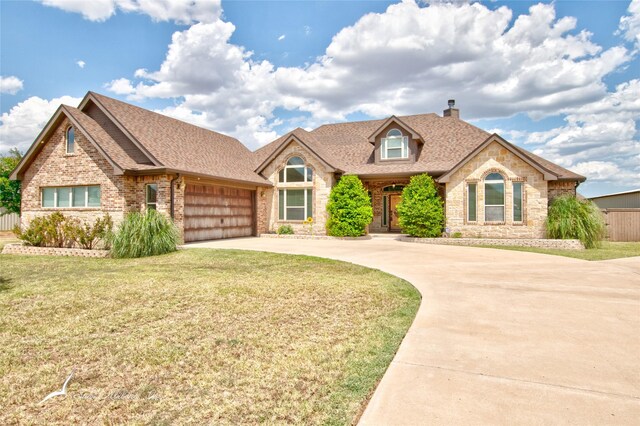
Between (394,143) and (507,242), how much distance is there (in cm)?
875

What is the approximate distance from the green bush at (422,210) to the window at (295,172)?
19.6ft

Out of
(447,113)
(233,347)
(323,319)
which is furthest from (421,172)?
(233,347)

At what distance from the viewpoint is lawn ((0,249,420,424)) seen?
296cm

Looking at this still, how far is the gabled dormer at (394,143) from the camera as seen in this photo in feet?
70.2

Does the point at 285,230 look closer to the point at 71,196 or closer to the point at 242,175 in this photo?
the point at 242,175

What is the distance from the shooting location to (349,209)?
1933cm

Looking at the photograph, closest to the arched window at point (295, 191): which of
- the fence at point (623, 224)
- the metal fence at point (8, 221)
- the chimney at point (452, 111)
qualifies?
the chimney at point (452, 111)

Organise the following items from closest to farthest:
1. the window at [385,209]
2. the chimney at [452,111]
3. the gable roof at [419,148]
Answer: the gable roof at [419,148] < the window at [385,209] < the chimney at [452,111]

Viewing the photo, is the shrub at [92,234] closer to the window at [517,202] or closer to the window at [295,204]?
the window at [295,204]

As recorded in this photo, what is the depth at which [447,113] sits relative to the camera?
25.8 m

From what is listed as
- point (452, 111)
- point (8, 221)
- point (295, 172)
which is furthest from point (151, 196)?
point (452, 111)

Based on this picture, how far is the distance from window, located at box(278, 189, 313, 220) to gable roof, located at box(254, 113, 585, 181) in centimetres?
224

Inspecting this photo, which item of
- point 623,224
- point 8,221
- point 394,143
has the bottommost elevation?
point 623,224

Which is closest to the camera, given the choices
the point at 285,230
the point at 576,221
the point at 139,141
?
the point at 576,221
